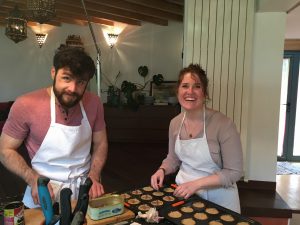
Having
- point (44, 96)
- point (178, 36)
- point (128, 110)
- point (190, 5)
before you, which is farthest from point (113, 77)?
point (44, 96)

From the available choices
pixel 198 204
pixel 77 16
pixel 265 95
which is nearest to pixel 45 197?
pixel 198 204

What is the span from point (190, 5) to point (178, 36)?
3.13 meters

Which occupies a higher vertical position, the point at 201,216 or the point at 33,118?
the point at 33,118

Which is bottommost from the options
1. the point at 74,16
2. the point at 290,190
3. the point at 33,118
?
the point at 290,190

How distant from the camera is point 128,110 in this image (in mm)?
5359

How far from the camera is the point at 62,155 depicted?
131 centimetres

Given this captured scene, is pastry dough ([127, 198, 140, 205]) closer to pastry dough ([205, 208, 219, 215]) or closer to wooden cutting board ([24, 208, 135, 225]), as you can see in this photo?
wooden cutting board ([24, 208, 135, 225])

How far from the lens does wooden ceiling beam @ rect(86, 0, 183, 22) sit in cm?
444

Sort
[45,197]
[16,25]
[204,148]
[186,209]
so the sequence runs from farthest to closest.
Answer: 1. [16,25]
2. [204,148]
3. [186,209]
4. [45,197]

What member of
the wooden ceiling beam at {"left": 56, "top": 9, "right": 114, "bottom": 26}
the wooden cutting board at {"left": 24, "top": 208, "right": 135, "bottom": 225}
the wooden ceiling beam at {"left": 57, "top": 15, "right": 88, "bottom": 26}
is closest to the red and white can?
the wooden cutting board at {"left": 24, "top": 208, "right": 135, "bottom": 225}

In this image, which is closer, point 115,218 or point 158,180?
point 115,218

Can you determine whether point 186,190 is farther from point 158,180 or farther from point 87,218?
point 87,218

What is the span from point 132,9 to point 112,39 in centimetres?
120

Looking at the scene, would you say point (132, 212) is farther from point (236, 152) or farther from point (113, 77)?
point (113, 77)
